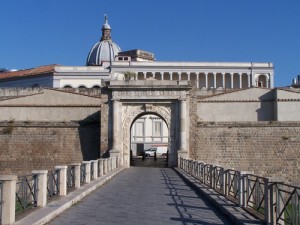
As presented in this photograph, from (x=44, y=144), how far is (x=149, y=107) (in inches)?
336

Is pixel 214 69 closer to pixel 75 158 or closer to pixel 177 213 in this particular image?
pixel 75 158

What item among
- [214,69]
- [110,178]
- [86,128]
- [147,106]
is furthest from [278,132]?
[214,69]

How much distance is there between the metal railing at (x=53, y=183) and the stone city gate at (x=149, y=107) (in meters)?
20.4

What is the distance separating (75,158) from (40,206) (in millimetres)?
25507

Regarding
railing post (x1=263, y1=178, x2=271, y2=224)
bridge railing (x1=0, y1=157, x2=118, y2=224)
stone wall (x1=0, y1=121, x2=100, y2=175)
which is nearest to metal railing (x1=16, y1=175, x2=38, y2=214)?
bridge railing (x1=0, y1=157, x2=118, y2=224)

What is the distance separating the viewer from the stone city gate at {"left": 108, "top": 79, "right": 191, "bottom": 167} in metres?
35.0

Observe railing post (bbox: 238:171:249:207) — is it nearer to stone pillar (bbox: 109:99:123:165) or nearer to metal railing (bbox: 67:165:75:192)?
metal railing (bbox: 67:165:75:192)

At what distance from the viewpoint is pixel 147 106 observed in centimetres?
3569

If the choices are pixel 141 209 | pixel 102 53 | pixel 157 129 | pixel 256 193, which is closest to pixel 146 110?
pixel 141 209

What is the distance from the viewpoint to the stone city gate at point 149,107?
115 feet

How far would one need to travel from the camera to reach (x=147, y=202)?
555 inches

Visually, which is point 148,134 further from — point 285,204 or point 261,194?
point 285,204

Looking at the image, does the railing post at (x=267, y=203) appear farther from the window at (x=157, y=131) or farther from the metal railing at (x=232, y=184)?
the window at (x=157, y=131)

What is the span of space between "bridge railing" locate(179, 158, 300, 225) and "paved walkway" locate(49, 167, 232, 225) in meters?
0.74
